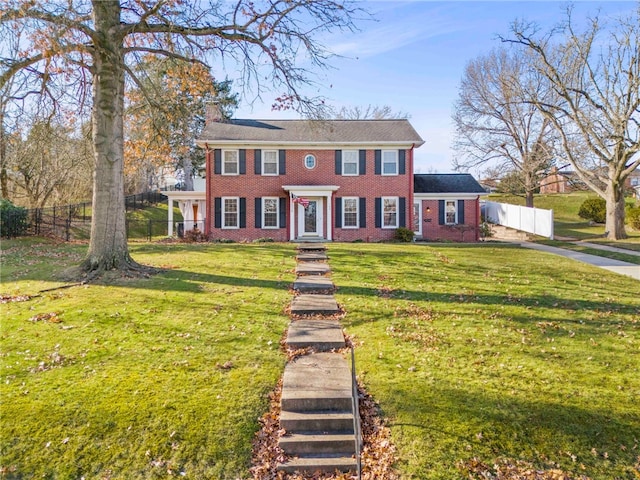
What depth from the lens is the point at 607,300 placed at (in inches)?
318

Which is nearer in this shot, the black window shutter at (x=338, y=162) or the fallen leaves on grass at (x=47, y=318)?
the fallen leaves on grass at (x=47, y=318)

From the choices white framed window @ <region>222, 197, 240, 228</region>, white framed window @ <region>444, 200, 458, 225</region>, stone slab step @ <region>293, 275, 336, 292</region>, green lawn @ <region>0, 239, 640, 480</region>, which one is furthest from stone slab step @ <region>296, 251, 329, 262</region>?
white framed window @ <region>444, 200, 458, 225</region>

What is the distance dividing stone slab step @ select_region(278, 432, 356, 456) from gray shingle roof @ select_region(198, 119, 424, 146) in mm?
16446

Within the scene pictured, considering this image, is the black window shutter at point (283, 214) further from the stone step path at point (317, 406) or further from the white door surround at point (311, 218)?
the stone step path at point (317, 406)

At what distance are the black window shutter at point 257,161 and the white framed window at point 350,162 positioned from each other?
3.93 m

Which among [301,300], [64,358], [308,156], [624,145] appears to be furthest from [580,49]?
[64,358]

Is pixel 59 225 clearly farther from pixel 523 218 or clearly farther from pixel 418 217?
pixel 523 218

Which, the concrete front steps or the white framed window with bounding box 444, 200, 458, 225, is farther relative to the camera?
the white framed window with bounding box 444, 200, 458, 225

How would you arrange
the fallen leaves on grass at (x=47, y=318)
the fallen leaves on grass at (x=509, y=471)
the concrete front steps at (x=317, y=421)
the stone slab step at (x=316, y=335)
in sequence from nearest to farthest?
the fallen leaves on grass at (x=509, y=471), the concrete front steps at (x=317, y=421), the stone slab step at (x=316, y=335), the fallen leaves on grass at (x=47, y=318)

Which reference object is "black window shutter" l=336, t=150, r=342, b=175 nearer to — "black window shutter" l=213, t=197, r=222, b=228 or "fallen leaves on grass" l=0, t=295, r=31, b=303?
"black window shutter" l=213, t=197, r=222, b=228

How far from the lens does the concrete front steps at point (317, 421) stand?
12.6ft

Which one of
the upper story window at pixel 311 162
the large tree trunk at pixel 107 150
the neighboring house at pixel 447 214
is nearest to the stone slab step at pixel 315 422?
the large tree trunk at pixel 107 150

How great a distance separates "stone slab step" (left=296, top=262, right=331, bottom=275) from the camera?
10.6m

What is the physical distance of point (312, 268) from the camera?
11.0 m
